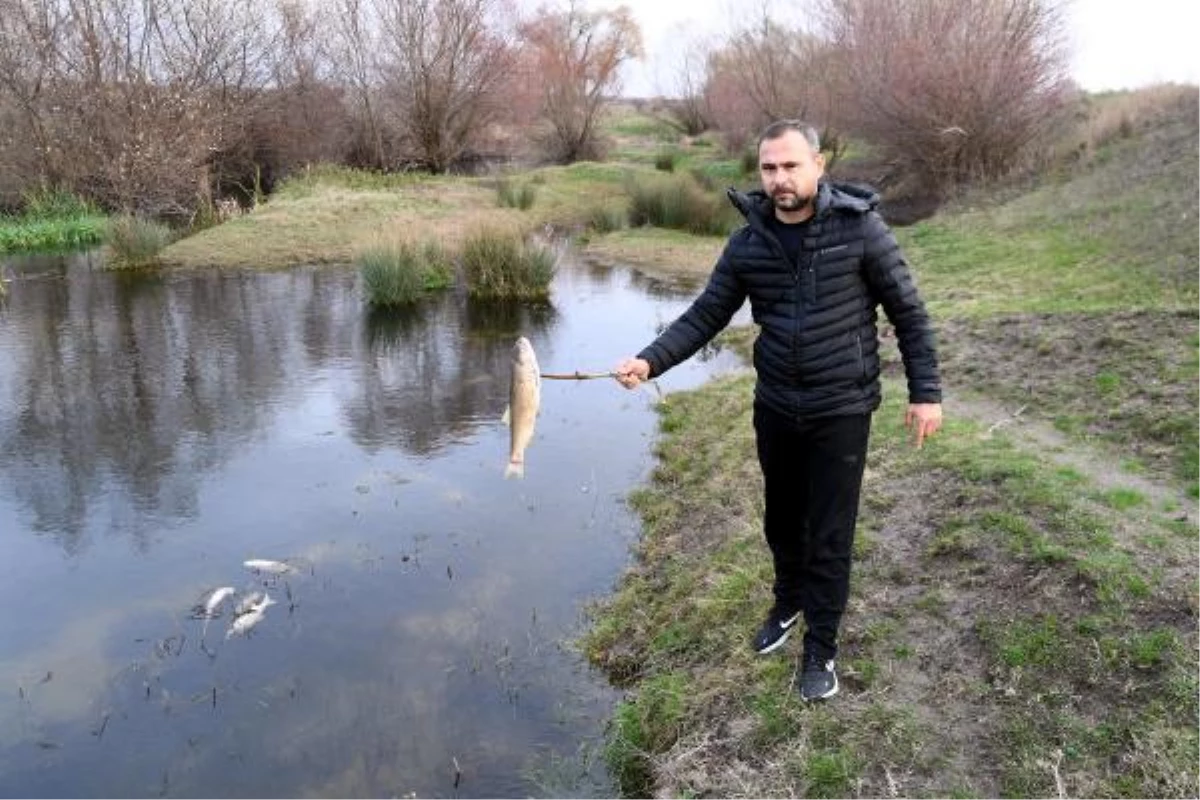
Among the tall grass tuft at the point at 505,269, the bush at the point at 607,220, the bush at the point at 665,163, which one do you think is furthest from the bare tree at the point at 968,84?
the tall grass tuft at the point at 505,269

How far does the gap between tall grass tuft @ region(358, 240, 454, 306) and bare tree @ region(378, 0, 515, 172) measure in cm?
1722

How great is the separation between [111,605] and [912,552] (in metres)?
4.58

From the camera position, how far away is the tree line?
65.6 feet

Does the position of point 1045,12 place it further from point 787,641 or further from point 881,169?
point 787,641

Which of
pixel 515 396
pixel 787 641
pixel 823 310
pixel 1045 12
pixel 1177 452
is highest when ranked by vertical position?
pixel 1045 12

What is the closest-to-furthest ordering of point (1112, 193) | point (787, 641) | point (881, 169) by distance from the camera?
point (787, 641) → point (1112, 193) → point (881, 169)

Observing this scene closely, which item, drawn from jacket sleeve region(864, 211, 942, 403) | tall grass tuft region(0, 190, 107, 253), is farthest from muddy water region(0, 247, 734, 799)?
tall grass tuft region(0, 190, 107, 253)

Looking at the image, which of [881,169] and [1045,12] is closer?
[1045,12]

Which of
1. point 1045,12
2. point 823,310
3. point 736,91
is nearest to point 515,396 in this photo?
point 823,310

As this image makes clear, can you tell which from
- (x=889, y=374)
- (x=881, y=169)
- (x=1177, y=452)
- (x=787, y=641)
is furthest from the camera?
(x=881, y=169)

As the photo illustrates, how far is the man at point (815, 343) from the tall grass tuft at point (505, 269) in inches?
418

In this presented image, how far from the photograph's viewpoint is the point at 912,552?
4.94 metres

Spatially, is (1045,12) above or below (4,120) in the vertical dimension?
above

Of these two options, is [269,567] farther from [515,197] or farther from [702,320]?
[515,197]
